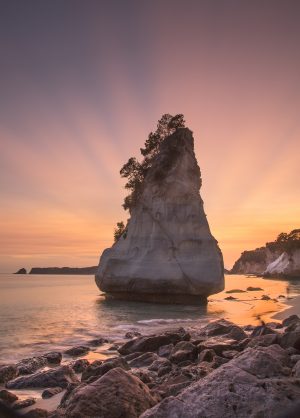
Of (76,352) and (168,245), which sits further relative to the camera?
(168,245)

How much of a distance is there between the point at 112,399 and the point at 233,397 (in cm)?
178

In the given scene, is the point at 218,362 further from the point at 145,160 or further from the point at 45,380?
the point at 145,160

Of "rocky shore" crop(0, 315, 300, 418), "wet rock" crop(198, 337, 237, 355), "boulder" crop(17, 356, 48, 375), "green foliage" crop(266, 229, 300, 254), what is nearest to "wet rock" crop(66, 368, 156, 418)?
"rocky shore" crop(0, 315, 300, 418)

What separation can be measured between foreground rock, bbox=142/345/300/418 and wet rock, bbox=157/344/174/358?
6.14 m

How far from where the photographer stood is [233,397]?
5.64m

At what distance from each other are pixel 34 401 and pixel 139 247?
3002 cm

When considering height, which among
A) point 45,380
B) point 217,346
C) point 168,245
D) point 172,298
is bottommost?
point 45,380

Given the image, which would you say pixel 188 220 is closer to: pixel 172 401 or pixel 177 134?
pixel 177 134

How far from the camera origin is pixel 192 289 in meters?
34.5

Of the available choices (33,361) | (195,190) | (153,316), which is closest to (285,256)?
(195,190)

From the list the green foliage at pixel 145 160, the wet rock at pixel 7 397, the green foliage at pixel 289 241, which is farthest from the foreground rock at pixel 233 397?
the green foliage at pixel 289 241

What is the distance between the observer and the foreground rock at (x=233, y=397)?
5.44 metres

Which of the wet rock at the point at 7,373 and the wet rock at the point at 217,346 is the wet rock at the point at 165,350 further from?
the wet rock at the point at 7,373

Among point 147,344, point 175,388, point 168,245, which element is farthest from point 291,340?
point 168,245
